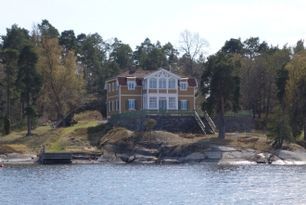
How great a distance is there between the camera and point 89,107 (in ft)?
422

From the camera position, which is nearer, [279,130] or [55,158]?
[279,130]

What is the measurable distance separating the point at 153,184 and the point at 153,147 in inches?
1288

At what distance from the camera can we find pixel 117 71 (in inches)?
5969

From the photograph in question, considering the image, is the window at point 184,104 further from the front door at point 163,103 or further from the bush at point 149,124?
the bush at point 149,124

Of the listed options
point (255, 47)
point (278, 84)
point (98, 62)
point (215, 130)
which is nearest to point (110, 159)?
point (215, 130)

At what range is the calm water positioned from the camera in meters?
50.6

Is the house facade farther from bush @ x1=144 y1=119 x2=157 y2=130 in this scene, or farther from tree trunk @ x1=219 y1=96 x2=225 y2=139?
tree trunk @ x1=219 y1=96 x2=225 y2=139

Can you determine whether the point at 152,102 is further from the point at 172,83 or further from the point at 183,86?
the point at 183,86

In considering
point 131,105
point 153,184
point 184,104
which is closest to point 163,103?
point 184,104

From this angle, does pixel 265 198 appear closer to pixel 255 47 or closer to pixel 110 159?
pixel 110 159

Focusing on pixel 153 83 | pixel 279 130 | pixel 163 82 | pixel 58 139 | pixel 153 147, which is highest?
pixel 163 82

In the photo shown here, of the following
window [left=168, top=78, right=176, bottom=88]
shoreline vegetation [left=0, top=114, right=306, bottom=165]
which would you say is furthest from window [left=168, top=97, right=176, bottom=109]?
shoreline vegetation [left=0, top=114, right=306, bottom=165]

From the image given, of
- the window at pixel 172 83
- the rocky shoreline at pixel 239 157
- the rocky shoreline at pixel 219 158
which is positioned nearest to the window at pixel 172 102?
the window at pixel 172 83

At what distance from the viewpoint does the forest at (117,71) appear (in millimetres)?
98562
